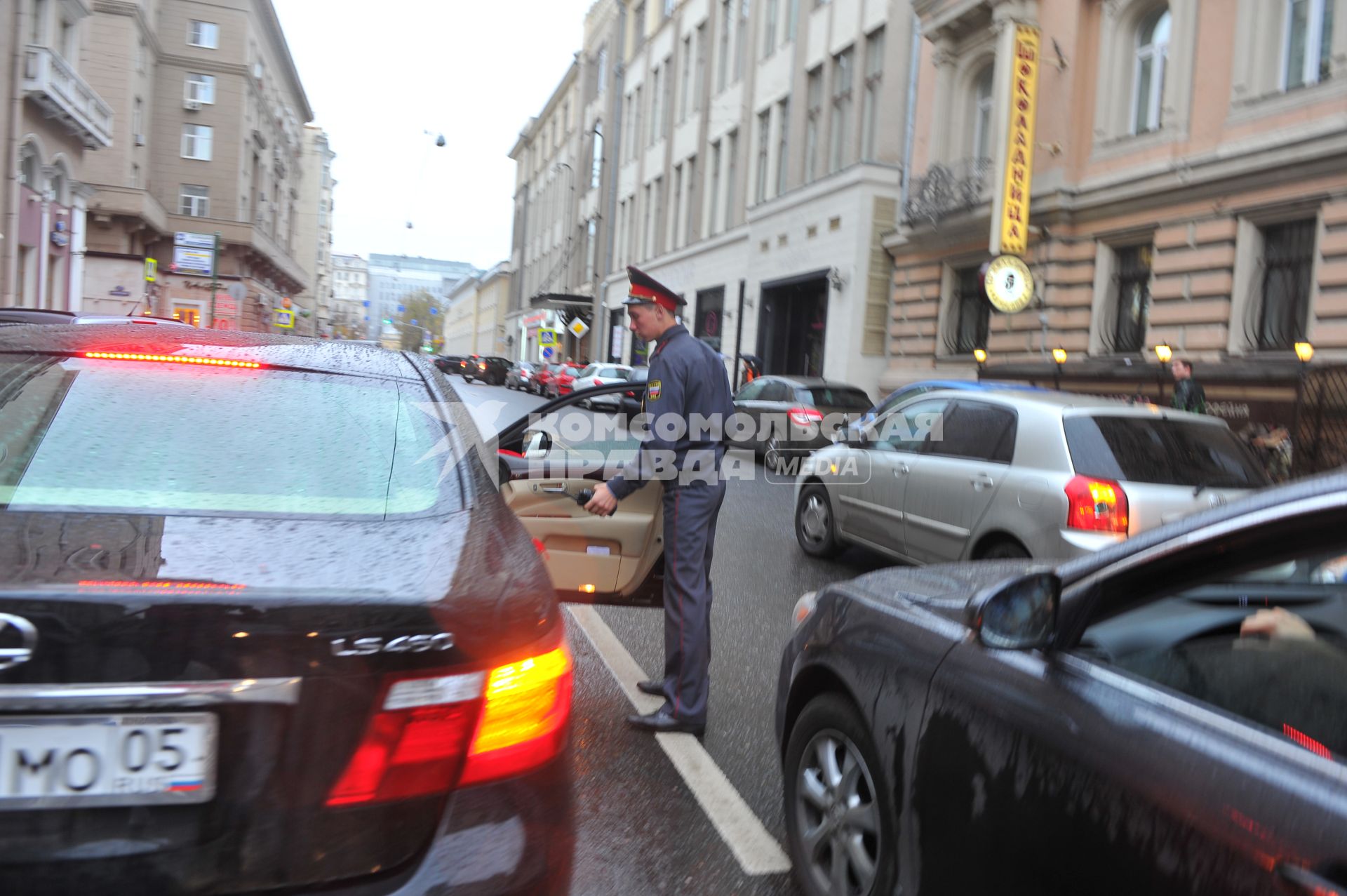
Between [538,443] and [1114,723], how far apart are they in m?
4.01

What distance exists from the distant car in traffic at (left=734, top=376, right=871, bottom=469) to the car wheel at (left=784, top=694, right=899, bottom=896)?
11.5m

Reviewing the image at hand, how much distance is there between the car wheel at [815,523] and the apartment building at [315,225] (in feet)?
282

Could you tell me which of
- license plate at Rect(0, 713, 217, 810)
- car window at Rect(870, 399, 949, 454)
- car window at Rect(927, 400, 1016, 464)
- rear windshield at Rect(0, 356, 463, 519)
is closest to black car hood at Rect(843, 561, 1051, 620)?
rear windshield at Rect(0, 356, 463, 519)

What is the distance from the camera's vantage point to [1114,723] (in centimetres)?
177

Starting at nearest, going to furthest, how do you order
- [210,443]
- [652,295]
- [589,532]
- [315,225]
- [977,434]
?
[210,443]
[652,295]
[589,532]
[977,434]
[315,225]

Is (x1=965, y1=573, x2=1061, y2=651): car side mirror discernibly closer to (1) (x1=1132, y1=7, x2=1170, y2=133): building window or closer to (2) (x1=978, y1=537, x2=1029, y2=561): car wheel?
(2) (x1=978, y1=537, x2=1029, y2=561): car wheel

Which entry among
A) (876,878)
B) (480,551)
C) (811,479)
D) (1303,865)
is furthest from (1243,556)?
(811,479)

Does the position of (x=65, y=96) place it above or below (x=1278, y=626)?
above

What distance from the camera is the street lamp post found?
1477 cm

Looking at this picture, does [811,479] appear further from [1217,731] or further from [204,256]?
[204,256]

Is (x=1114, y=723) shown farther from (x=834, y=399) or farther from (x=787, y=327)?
(x=787, y=327)

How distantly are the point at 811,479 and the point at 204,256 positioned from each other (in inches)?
1977

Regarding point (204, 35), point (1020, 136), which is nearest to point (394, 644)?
point (1020, 136)

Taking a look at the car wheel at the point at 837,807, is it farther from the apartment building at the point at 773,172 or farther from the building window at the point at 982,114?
the apartment building at the point at 773,172
